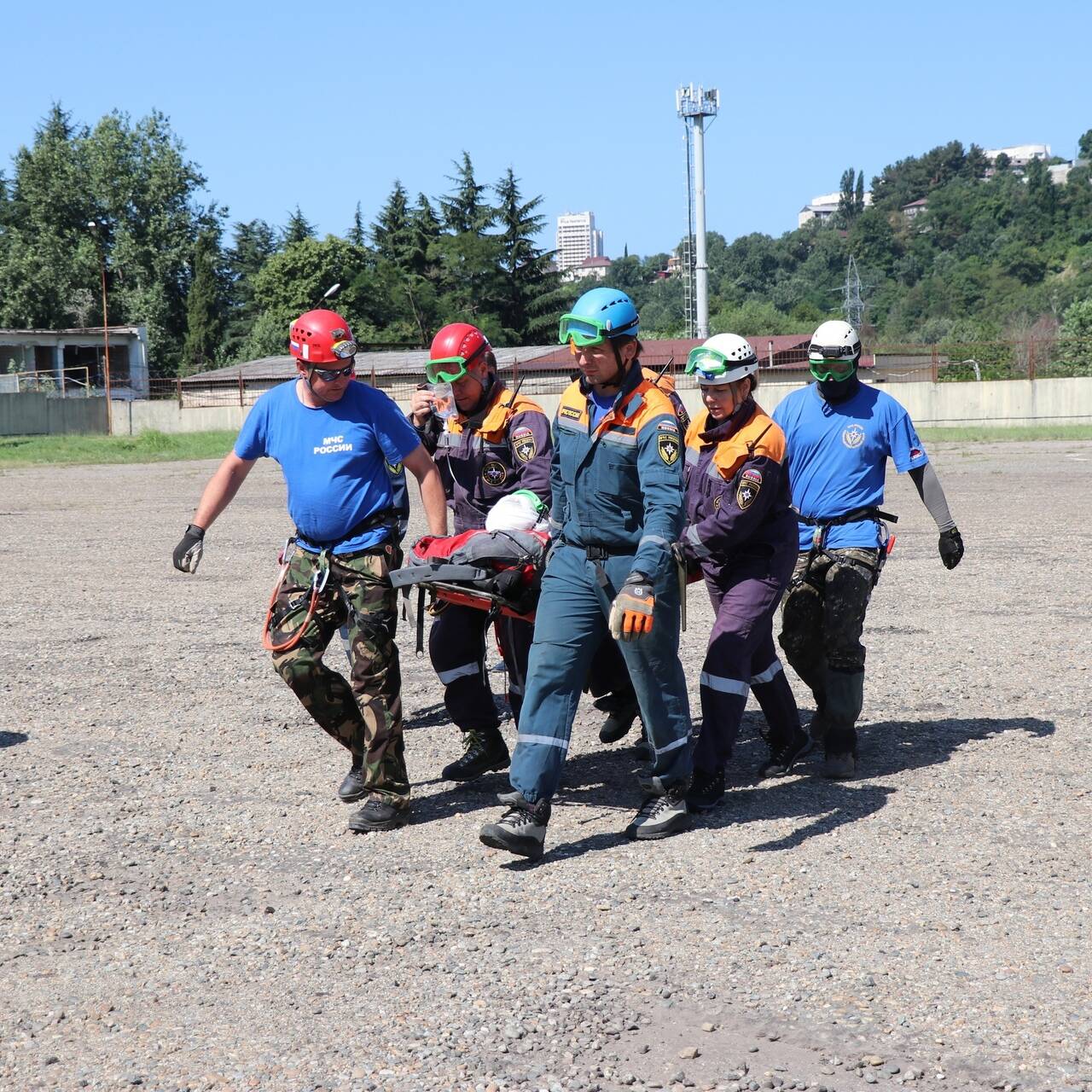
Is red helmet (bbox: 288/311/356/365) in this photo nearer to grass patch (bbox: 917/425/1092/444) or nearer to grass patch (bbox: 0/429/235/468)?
grass patch (bbox: 0/429/235/468)

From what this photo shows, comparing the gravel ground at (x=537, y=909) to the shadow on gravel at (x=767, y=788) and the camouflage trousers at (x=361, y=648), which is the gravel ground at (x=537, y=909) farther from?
the camouflage trousers at (x=361, y=648)

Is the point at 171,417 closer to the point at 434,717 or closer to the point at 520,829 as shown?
the point at 434,717

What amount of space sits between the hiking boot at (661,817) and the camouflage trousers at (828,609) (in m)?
1.28

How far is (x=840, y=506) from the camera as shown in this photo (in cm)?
652

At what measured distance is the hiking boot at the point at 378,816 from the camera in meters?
5.69

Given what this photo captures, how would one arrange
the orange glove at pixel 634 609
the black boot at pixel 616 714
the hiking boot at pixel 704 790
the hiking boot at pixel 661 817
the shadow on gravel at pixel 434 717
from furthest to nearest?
the shadow on gravel at pixel 434 717
the black boot at pixel 616 714
the hiking boot at pixel 704 790
the hiking boot at pixel 661 817
the orange glove at pixel 634 609

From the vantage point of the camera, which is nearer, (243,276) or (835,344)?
(835,344)

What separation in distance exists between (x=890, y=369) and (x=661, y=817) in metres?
43.0

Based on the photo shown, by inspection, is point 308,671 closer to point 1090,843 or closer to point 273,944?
point 273,944

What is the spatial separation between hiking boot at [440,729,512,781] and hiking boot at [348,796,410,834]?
0.71m

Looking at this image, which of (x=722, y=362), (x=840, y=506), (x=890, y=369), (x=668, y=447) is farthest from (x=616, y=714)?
(x=890, y=369)

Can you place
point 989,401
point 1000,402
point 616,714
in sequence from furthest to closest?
1. point 989,401
2. point 1000,402
3. point 616,714

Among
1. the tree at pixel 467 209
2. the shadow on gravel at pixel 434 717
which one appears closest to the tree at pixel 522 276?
the tree at pixel 467 209

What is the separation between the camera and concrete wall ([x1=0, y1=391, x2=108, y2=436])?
175ft
